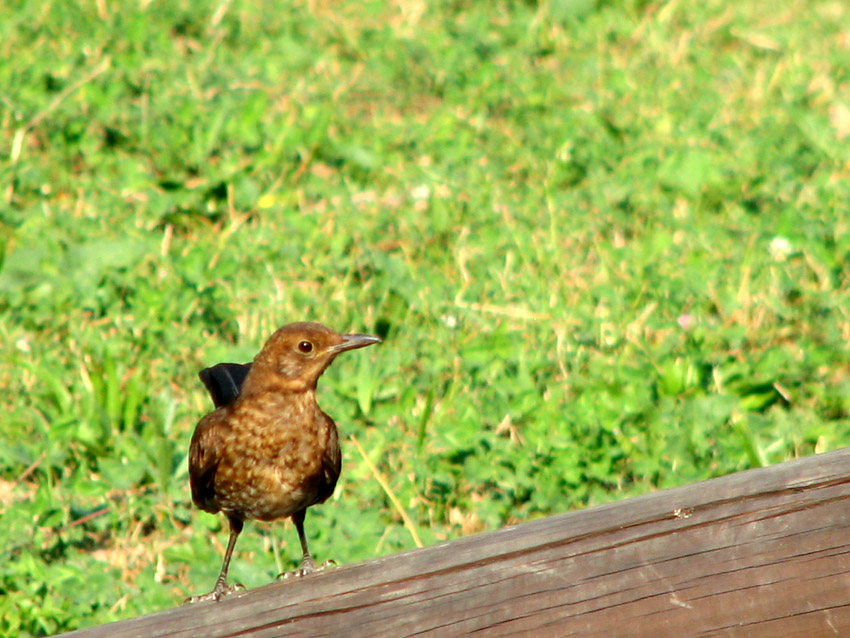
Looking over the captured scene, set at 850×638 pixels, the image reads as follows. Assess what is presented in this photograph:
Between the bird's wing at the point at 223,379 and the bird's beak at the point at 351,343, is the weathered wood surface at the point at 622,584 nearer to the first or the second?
the bird's beak at the point at 351,343

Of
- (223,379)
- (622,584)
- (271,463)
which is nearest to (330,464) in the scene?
(271,463)

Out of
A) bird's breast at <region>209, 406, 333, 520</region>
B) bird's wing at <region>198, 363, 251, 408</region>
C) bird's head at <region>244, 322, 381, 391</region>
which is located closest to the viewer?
bird's breast at <region>209, 406, 333, 520</region>

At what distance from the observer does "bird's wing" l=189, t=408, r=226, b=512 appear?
3.54 m

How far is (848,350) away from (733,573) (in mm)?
3169

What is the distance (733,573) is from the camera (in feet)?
7.97

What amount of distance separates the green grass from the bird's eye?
973mm

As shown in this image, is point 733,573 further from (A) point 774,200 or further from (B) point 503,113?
(B) point 503,113

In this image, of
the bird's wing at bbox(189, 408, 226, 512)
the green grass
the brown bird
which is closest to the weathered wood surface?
the brown bird

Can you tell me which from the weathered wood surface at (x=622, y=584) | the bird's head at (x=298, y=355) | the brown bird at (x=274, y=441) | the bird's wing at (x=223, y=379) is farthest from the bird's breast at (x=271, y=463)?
the weathered wood surface at (x=622, y=584)

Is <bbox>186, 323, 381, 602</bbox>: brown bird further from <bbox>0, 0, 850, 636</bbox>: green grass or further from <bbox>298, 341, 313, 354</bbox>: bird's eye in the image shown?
<bbox>0, 0, 850, 636</bbox>: green grass

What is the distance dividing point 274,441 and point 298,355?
28cm

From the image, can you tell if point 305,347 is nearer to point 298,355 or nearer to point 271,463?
point 298,355

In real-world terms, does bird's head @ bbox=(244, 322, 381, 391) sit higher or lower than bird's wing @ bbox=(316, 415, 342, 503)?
higher

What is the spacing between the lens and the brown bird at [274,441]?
3.47m
